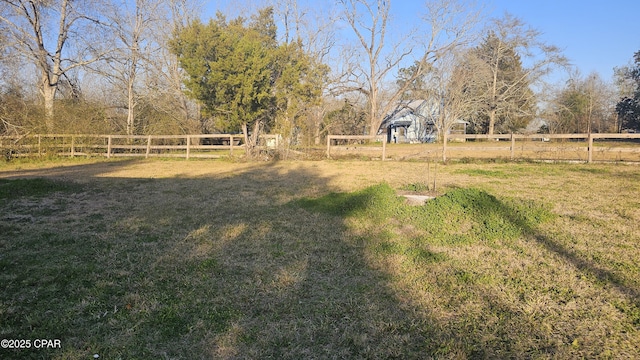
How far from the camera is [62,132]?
17094 mm

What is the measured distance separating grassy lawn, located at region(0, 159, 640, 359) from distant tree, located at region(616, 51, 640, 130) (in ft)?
147

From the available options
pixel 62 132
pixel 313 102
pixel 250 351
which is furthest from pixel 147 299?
pixel 62 132

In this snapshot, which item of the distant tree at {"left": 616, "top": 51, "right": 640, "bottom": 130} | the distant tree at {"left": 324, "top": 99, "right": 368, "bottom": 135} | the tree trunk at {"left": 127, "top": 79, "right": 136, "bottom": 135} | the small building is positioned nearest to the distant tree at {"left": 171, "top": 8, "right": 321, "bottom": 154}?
the tree trunk at {"left": 127, "top": 79, "right": 136, "bottom": 135}

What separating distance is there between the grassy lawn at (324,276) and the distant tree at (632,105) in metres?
44.9

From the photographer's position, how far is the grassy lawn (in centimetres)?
264

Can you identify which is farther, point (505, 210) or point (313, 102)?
point (313, 102)

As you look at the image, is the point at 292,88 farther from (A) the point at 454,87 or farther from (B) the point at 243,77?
(A) the point at 454,87

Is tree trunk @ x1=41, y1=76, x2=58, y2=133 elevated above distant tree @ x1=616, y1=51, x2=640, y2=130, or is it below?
below

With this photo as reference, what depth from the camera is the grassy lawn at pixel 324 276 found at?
2.64m

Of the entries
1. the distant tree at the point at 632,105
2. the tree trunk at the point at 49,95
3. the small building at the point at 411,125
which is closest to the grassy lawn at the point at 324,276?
the tree trunk at the point at 49,95

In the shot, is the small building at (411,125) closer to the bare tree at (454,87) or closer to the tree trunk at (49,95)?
the bare tree at (454,87)

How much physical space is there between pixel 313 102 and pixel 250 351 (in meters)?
16.4

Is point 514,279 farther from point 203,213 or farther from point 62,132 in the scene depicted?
point 62,132

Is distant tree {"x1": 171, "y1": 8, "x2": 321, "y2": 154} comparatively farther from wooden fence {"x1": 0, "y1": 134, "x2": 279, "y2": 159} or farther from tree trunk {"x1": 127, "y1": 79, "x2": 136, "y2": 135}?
tree trunk {"x1": 127, "y1": 79, "x2": 136, "y2": 135}
